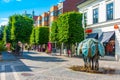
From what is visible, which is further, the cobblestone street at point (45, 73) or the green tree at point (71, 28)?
the green tree at point (71, 28)

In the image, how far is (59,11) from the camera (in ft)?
211

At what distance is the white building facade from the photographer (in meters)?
32.2

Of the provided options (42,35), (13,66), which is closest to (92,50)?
(13,66)

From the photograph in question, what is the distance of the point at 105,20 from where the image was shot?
34.8 meters

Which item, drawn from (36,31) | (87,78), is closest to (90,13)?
(87,78)

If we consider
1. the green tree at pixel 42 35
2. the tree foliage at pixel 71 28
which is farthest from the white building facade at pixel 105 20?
the green tree at pixel 42 35

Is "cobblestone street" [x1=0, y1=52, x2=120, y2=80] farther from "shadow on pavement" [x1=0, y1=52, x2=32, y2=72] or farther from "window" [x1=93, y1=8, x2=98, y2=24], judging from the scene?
"window" [x1=93, y1=8, x2=98, y2=24]

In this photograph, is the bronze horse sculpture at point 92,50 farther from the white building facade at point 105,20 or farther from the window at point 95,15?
the window at point 95,15

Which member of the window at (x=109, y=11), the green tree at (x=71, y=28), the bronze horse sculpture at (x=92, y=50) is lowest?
the bronze horse sculpture at (x=92, y=50)

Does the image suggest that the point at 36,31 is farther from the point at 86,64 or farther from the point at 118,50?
the point at 86,64

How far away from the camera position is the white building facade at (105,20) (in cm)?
3222

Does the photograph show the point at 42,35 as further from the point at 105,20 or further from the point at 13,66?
the point at 13,66

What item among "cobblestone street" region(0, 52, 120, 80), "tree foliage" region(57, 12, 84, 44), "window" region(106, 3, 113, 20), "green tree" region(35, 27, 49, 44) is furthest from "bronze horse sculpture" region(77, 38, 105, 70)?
"green tree" region(35, 27, 49, 44)

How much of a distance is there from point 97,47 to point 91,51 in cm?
55
